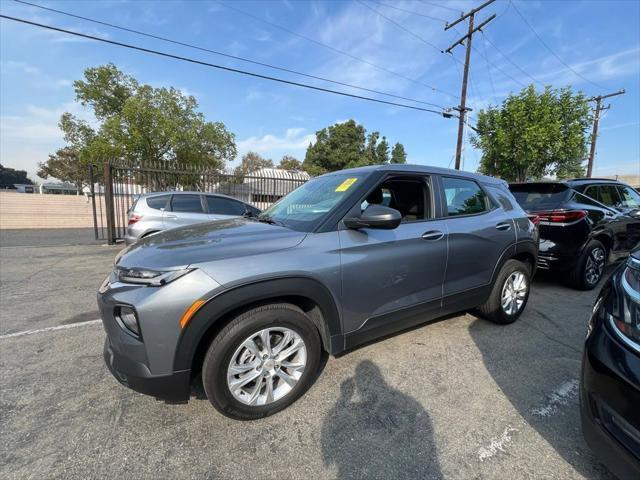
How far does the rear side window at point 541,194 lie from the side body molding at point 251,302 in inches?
170

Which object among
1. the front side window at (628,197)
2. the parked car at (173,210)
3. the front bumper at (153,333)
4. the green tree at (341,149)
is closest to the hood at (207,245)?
the front bumper at (153,333)

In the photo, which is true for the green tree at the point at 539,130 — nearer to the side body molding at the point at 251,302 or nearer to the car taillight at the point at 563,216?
the car taillight at the point at 563,216

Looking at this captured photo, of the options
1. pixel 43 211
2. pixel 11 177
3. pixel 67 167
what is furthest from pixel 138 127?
pixel 11 177

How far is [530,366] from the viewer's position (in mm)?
2723

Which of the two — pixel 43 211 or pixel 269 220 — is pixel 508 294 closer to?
pixel 269 220

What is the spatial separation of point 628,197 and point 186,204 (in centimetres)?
893

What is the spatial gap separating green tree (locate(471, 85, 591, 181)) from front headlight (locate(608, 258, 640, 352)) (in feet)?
45.1

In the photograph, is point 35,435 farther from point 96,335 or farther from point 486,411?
point 486,411

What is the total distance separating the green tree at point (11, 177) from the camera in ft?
209

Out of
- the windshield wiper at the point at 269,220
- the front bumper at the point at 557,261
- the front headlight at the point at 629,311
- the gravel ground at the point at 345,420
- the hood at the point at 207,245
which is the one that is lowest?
the gravel ground at the point at 345,420

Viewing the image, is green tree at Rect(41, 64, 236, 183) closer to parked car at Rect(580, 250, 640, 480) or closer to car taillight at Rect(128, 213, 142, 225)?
car taillight at Rect(128, 213, 142, 225)

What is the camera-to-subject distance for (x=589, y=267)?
479 cm

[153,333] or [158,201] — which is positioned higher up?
[158,201]

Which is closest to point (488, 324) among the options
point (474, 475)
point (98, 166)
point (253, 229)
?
point (474, 475)
